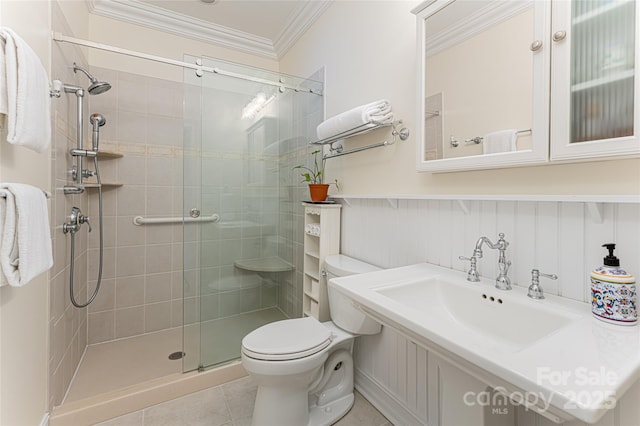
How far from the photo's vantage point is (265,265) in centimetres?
207

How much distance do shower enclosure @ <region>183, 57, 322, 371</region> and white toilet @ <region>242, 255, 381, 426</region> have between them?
0.54 m

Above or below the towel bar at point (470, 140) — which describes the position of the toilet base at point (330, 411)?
below

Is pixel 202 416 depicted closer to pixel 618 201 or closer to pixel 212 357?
pixel 212 357

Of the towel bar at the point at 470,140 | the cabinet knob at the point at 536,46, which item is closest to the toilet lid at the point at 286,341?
the towel bar at the point at 470,140

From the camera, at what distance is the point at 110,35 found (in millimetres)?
2252

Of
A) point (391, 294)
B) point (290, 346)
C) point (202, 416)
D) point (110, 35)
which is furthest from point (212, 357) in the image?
point (110, 35)

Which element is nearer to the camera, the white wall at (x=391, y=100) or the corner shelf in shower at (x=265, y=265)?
the white wall at (x=391, y=100)

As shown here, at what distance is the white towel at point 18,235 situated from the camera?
85cm

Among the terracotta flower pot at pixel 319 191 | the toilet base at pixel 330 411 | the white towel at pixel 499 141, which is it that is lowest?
the toilet base at pixel 330 411

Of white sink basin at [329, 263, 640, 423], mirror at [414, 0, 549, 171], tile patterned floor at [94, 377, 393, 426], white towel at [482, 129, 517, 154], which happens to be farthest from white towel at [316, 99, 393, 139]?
tile patterned floor at [94, 377, 393, 426]

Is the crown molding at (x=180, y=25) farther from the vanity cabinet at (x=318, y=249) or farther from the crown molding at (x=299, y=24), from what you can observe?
the vanity cabinet at (x=318, y=249)

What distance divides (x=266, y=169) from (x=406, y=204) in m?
1.02

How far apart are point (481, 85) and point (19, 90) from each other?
1.58 meters

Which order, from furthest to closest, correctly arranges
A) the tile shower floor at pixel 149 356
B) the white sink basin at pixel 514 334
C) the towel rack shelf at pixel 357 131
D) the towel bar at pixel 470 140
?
the tile shower floor at pixel 149 356
the towel rack shelf at pixel 357 131
the towel bar at pixel 470 140
the white sink basin at pixel 514 334
